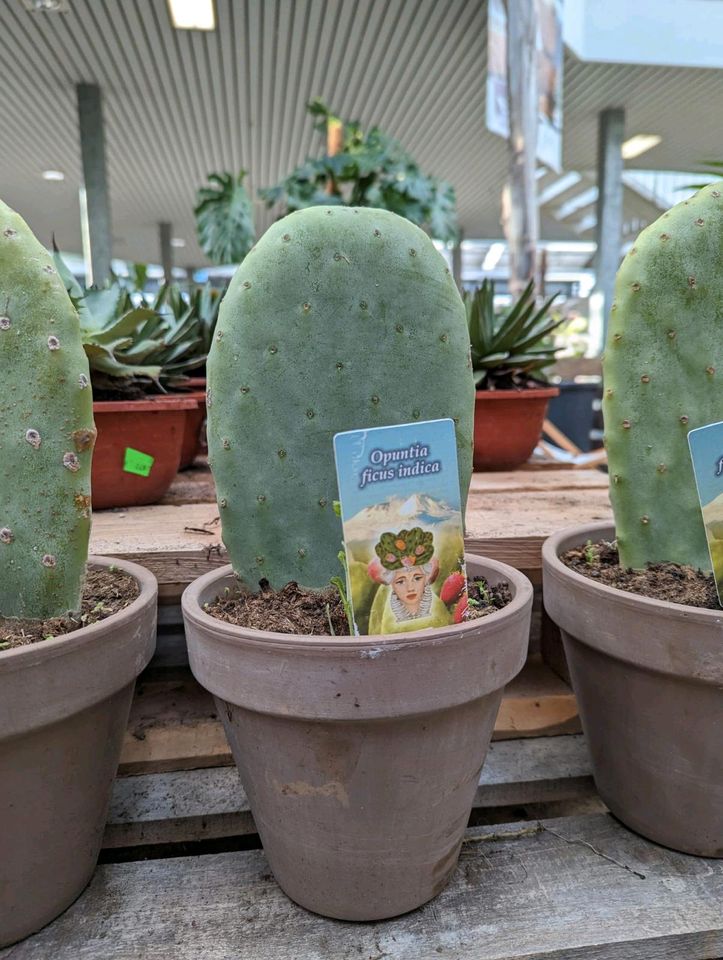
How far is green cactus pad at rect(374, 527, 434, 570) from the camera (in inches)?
24.4

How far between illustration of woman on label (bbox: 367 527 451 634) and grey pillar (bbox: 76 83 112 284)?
523 cm

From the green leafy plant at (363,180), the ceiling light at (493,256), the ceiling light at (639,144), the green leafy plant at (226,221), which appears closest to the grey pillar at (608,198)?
the ceiling light at (639,144)

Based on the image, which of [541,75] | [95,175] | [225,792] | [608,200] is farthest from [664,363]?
[608,200]

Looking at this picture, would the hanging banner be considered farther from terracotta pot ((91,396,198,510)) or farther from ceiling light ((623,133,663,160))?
ceiling light ((623,133,663,160))

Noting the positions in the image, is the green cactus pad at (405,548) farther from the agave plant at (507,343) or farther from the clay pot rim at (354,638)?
the agave plant at (507,343)

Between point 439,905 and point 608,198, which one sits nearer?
point 439,905

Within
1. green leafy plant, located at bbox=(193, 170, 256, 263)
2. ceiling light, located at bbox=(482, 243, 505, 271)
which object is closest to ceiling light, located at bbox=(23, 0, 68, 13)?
green leafy plant, located at bbox=(193, 170, 256, 263)

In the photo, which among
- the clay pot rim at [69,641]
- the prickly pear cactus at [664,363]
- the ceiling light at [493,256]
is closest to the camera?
the clay pot rim at [69,641]

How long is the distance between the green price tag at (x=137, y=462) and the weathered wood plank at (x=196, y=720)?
1.15 ft

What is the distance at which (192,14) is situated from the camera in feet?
13.7

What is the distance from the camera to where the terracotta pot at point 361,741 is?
1.89 feet

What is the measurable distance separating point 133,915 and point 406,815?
290mm

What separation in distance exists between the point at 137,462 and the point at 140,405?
11 cm

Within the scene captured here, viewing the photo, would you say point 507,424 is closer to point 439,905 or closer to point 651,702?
point 651,702
